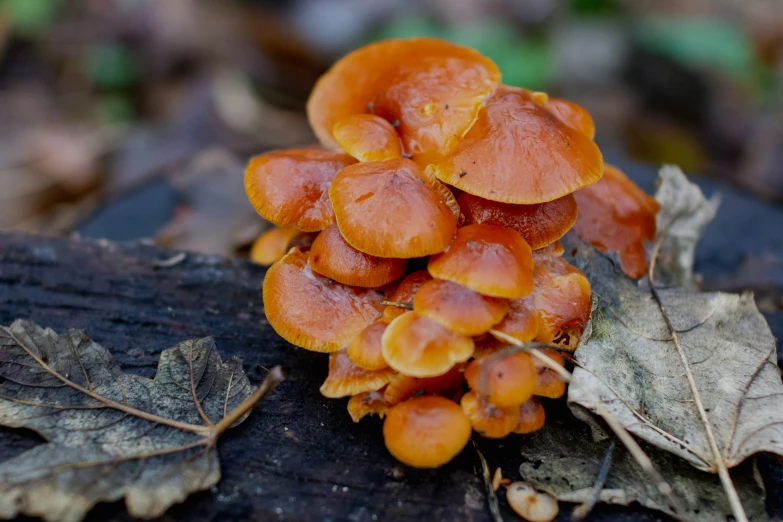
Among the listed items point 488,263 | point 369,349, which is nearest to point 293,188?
point 369,349

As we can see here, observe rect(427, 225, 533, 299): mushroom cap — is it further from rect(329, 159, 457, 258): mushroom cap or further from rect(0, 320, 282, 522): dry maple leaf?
rect(0, 320, 282, 522): dry maple leaf

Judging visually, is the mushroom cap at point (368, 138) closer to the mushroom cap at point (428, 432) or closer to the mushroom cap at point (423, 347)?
the mushroom cap at point (423, 347)

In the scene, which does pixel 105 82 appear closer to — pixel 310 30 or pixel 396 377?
pixel 310 30

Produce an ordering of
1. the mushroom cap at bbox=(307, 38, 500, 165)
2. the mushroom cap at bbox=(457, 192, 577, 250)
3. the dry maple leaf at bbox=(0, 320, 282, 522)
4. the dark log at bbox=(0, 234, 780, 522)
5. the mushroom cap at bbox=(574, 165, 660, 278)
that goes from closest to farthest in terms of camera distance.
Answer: the dry maple leaf at bbox=(0, 320, 282, 522) < the dark log at bbox=(0, 234, 780, 522) < the mushroom cap at bbox=(457, 192, 577, 250) < the mushroom cap at bbox=(307, 38, 500, 165) < the mushroom cap at bbox=(574, 165, 660, 278)

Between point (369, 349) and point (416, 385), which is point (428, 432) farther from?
point (369, 349)

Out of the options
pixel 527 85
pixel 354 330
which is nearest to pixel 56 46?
pixel 527 85

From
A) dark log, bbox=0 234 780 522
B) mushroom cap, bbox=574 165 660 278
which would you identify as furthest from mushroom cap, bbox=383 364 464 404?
mushroom cap, bbox=574 165 660 278
